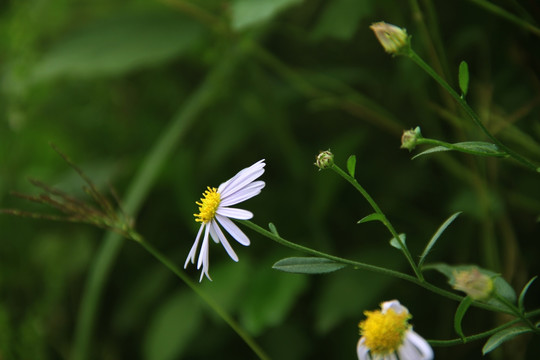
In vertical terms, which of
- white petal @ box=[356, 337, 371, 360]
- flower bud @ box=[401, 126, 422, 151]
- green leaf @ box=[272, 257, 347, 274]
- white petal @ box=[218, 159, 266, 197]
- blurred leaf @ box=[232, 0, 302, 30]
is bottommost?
white petal @ box=[356, 337, 371, 360]

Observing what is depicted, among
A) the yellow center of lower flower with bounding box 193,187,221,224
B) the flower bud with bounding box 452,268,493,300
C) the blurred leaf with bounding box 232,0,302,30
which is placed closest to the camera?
the flower bud with bounding box 452,268,493,300

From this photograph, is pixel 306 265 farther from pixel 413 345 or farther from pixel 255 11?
pixel 255 11

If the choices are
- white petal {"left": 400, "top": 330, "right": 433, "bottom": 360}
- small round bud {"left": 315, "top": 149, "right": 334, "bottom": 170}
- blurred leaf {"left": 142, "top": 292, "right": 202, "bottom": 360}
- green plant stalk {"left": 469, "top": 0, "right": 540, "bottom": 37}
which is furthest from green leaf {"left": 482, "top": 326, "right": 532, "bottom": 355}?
blurred leaf {"left": 142, "top": 292, "right": 202, "bottom": 360}

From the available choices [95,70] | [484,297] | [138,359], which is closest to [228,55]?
[95,70]

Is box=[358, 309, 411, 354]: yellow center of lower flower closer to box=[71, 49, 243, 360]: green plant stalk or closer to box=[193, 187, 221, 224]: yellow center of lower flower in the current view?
box=[193, 187, 221, 224]: yellow center of lower flower

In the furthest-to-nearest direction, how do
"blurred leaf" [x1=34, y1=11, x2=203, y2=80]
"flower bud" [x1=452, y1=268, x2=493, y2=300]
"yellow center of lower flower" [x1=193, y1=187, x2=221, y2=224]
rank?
1. "blurred leaf" [x1=34, y1=11, x2=203, y2=80]
2. "yellow center of lower flower" [x1=193, y1=187, x2=221, y2=224]
3. "flower bud" [x1=452, y1=268, x2=493, y2=300]

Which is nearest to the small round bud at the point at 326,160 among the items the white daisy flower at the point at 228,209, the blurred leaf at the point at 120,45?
the white daisy flower at the point at 228,209

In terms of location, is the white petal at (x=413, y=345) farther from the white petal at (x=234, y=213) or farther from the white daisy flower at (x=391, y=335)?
the white petal at (x=234, y=213)
